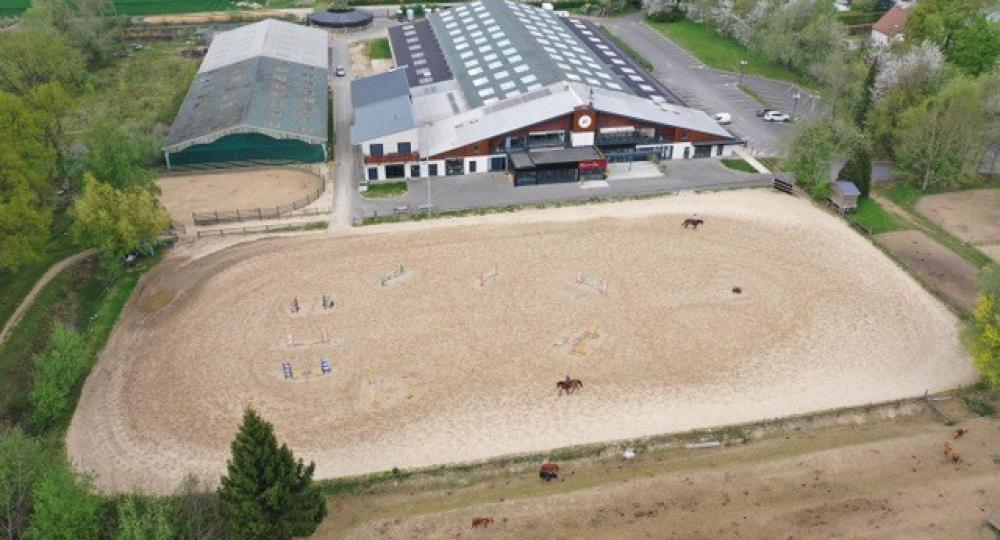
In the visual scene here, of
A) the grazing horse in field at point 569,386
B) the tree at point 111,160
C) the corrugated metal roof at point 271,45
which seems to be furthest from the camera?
the corrugated metal roof at point 271,45


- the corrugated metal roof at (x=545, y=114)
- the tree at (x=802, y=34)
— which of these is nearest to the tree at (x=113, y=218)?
the corrugated metal roof at (x=545, y=114)

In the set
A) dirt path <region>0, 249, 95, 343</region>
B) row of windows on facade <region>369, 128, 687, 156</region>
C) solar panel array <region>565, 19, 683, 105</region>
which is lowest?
dirt path <region>0, 249, 95, 343</region>

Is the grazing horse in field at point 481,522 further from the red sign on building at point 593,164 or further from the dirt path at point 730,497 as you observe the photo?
the red sign on building at point 593,164

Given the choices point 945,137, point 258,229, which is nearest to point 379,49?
point 258,229

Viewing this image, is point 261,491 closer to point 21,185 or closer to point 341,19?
point 21,185

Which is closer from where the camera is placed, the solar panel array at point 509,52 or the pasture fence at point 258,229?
the pasture fence at point 258,229

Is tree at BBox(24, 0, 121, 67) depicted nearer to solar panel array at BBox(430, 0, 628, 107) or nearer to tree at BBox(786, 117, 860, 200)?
solar panel array at BBox(430, 0, 628, 107)

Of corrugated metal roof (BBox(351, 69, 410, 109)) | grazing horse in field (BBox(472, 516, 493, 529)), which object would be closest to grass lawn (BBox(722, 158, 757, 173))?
corrugated metal roof (BBox(351, 69, 410, 109))
